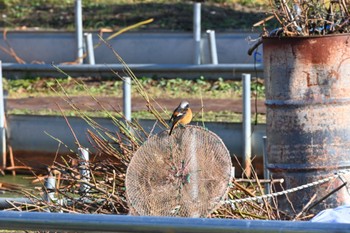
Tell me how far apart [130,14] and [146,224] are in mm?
17886

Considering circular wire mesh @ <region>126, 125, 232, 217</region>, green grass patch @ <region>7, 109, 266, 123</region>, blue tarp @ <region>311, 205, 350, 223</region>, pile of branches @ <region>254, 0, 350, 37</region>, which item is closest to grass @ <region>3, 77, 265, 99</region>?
green grass patch @ <region>7, 109, 266, 123</region>

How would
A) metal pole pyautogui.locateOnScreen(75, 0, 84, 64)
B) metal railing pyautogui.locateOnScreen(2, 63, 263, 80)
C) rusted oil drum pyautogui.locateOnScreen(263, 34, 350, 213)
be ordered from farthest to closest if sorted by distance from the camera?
metal pole pyautogui.locateOnScreen(75, 0, 84, 64), metal railing pyautogui.locateOnScreen(2, 63, 263, 80), rusted oil drum pyautogui.locateOnScreen(263, 34, 350, 213)

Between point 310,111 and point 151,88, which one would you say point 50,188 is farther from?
point 151,88

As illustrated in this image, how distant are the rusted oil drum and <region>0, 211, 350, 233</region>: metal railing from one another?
13.6ft

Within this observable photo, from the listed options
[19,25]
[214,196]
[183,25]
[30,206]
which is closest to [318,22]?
[214,196]

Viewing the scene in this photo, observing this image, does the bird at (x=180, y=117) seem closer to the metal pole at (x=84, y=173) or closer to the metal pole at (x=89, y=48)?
the metal pole at (x=84, y=173)

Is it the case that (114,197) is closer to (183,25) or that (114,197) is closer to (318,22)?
(318,22)

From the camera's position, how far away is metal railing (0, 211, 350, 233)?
3762 millimetres

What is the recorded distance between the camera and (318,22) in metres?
8.08

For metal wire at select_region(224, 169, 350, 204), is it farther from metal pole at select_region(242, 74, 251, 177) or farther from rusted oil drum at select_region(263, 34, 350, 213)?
metal pole at select_region(242, 74, 251, 177)

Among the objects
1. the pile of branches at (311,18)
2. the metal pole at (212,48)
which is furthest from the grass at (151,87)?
the pile of branches at (311,18)

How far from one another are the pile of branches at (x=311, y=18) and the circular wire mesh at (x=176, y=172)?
136cm

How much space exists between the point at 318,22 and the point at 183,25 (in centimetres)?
1233

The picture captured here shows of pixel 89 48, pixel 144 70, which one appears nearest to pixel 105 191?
pixel 144 70
